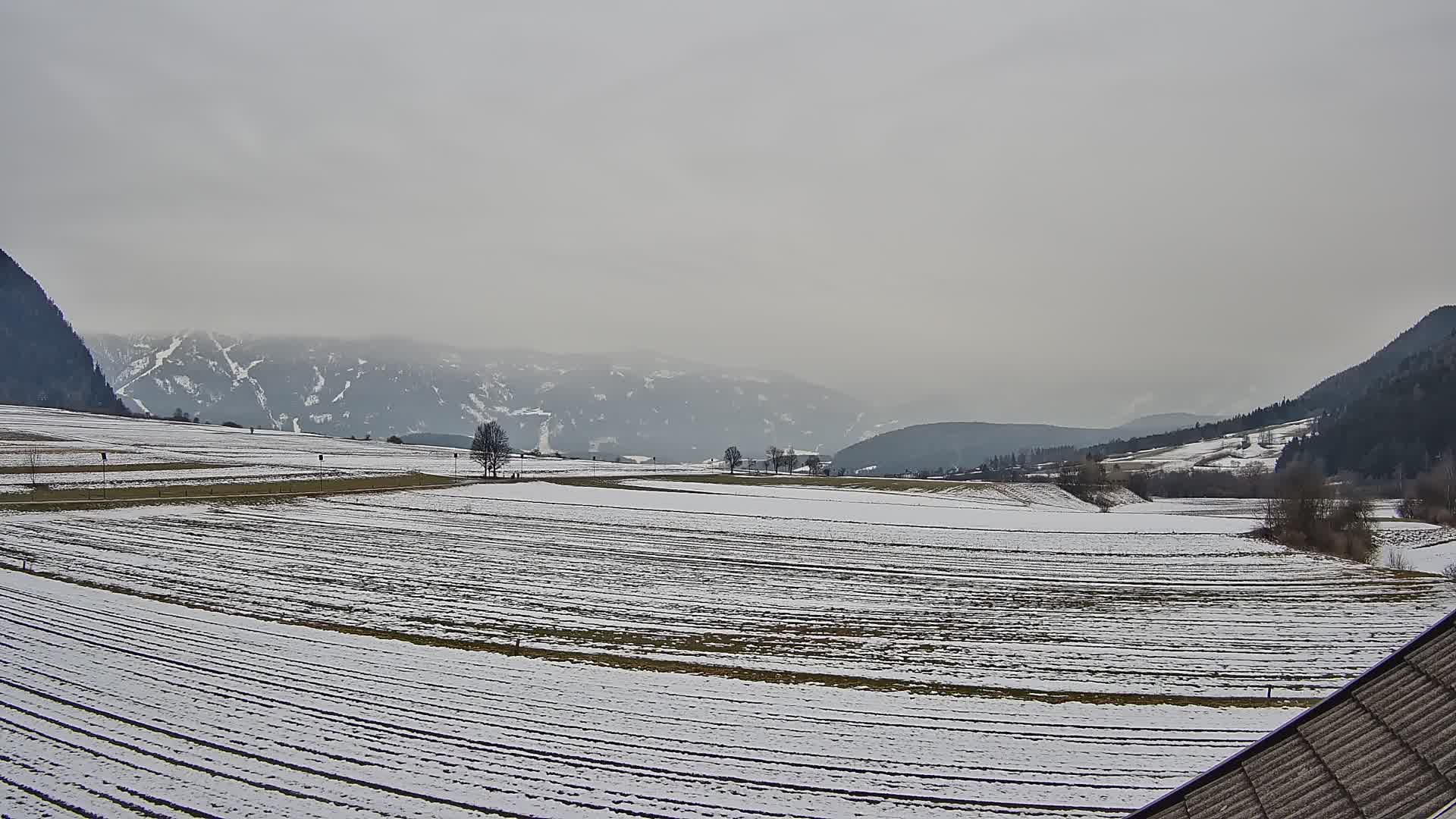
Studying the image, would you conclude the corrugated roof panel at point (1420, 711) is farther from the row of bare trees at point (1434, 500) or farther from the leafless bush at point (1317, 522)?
the row of bare trees at point (1434, 500)

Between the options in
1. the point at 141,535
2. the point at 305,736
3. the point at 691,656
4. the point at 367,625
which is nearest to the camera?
the point at 305,736

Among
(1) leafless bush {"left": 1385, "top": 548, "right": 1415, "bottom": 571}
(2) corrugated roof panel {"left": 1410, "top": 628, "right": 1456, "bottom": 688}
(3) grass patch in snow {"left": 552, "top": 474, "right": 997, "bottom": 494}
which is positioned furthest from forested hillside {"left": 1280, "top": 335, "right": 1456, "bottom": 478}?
(2) corrugated roof panel {"left": 1410, "top": 628, "right": 1456, "bottom": 688}

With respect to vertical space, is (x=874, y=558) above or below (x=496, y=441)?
below

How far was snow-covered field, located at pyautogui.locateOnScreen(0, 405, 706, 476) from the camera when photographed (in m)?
118

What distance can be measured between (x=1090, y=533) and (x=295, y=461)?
4885 inches

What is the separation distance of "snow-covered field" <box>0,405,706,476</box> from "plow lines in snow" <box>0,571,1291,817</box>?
10052 centimetres

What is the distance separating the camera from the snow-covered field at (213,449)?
118062mm

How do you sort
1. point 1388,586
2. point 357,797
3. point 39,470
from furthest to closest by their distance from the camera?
point 39,470, point 1388,586, point 357,797

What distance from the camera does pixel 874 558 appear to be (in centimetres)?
4859

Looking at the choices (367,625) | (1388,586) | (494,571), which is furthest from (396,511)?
(1388,586)

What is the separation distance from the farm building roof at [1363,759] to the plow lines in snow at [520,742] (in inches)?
319

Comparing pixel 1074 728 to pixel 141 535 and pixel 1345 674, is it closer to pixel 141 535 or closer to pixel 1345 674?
pixel 1345 674

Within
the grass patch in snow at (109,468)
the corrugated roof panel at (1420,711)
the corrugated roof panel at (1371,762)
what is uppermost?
the corrugated roof panel at (1420,711)

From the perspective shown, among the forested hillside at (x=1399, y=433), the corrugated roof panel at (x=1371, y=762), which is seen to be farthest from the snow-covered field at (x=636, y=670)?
the forested hillside at (x=1399, y=433)
